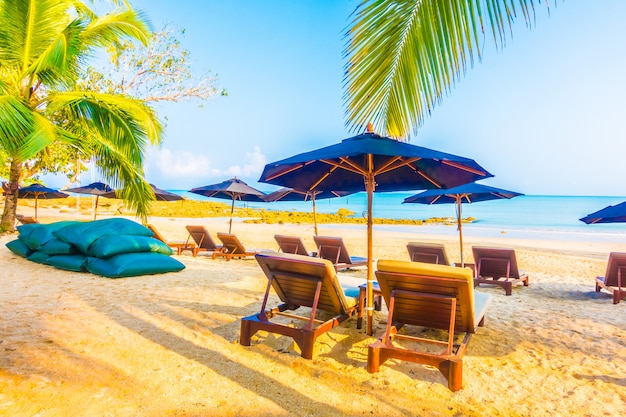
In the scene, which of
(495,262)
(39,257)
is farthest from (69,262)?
(495,262)

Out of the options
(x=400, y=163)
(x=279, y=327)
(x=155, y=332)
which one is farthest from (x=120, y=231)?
(x=400, y=163)

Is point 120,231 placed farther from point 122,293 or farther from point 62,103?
point 62,103

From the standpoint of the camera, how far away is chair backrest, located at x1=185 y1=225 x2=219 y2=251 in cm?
995

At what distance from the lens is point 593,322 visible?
454cm

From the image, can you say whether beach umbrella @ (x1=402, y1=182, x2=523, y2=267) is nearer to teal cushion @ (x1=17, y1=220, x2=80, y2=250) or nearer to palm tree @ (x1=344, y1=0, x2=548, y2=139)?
palm tree @ (x1=344, y1=0, x2=548, y2=139)

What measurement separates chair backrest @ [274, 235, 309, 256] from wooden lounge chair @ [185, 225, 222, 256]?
2229mm

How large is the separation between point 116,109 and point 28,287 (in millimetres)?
4242

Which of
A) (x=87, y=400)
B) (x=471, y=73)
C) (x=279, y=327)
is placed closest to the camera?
(x=471, y=73)

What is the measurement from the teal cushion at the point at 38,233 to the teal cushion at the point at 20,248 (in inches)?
5.2

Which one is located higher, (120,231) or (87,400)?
(120,231)

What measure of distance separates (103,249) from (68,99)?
3249 millimetres

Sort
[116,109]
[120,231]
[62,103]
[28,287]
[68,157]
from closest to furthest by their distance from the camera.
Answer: [28,287] → [120,231] → [62,103] → [116,109] → [68,157]

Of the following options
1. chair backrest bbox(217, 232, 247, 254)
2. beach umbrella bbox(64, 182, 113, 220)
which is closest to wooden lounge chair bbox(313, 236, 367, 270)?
chair backrest bbox(217, 232, 247, 254)

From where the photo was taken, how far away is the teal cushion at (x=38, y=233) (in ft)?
24.0
